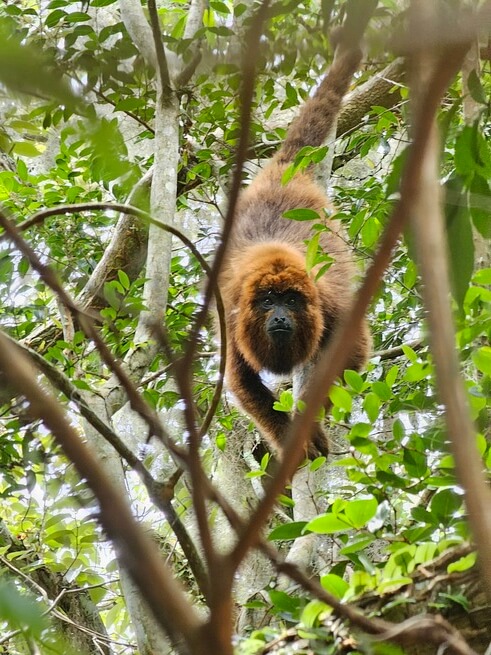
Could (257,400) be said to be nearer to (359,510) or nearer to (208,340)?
(208,340)

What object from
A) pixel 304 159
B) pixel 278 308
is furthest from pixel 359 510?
pixel 278 308

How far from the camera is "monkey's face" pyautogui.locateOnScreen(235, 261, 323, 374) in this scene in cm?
447

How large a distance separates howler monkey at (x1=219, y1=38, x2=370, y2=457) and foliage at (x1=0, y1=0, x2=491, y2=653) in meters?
0.20

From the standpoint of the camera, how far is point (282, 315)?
4453mm

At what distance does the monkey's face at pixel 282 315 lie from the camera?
4.47 meters

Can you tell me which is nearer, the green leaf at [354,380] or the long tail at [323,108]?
the green leaf at [354,380]

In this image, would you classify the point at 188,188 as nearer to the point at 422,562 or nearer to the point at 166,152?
the point at 166,152

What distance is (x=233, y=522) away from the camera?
72 centimetres

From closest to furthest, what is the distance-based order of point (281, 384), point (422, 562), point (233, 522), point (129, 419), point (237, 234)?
point (233, 522)
point (422, 562)
point (129, 419)
point (237, 234)
point (281, 384)

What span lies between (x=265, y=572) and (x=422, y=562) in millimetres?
2390

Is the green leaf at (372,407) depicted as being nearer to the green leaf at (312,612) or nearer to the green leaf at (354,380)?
the green leaf at (354,380)

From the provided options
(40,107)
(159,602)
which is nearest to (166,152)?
(40,107)

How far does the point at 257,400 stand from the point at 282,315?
0.61 m

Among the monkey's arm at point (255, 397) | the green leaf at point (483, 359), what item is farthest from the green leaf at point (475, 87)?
the monkey's arm at point (255, 397)
